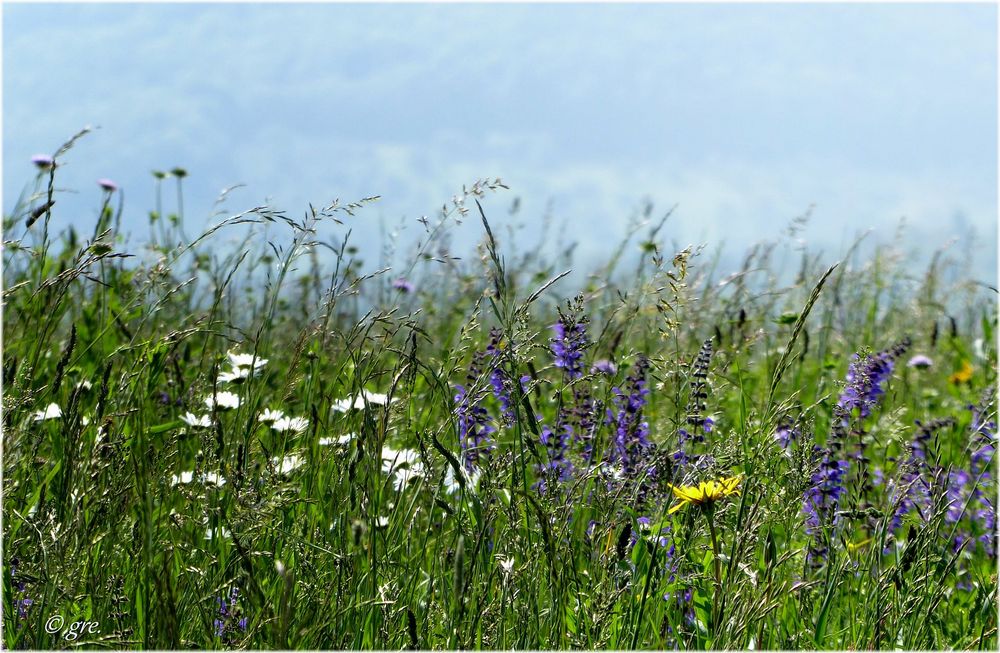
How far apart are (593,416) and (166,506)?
0.85m

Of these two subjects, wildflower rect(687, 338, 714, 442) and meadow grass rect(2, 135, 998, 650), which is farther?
wildflower rect(687, 338, 714, 442)

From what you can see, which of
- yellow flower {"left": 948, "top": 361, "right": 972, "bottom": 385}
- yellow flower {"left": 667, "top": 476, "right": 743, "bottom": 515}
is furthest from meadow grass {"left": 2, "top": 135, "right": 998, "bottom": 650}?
yellow flower {"left": 948, "top": 361, "right": 972, "bottom": 385}

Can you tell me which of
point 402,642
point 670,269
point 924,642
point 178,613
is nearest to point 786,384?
point 924,642

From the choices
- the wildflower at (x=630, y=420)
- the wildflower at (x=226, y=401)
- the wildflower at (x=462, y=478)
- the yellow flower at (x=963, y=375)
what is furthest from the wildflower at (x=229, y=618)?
the yellow flower at (x=963, y=375)

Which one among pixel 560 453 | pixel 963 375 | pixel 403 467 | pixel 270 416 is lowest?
pixel 963 375

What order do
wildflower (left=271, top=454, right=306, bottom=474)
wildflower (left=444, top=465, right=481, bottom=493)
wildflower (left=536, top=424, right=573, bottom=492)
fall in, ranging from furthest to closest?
1. wildflower (left=536, top=424, right=573, bottom=492)
2. wildflower (left=271, top=454, right=306, bottom=474)
3. wildflower (left=444, top=465, right=481, bottom=493)

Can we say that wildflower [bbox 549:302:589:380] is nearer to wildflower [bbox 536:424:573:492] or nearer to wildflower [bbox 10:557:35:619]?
wildflower [bbox 536:424:573:492]

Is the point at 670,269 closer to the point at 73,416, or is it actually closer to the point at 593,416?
the point at 593,416

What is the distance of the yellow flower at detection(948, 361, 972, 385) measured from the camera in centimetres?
455

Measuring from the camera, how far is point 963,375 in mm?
4672

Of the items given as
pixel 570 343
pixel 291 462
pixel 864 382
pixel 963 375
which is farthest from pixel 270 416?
pixel 963 375

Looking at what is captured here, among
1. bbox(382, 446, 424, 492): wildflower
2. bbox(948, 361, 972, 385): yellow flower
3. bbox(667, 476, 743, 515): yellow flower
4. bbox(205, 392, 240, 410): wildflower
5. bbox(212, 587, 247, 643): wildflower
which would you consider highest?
bbox(667, 476, 743, 515): yellow flower

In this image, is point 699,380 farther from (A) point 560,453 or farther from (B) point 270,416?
(B) point 270,416

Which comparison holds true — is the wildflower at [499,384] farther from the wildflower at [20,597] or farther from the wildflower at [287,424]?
the wildflower at [20,597]
